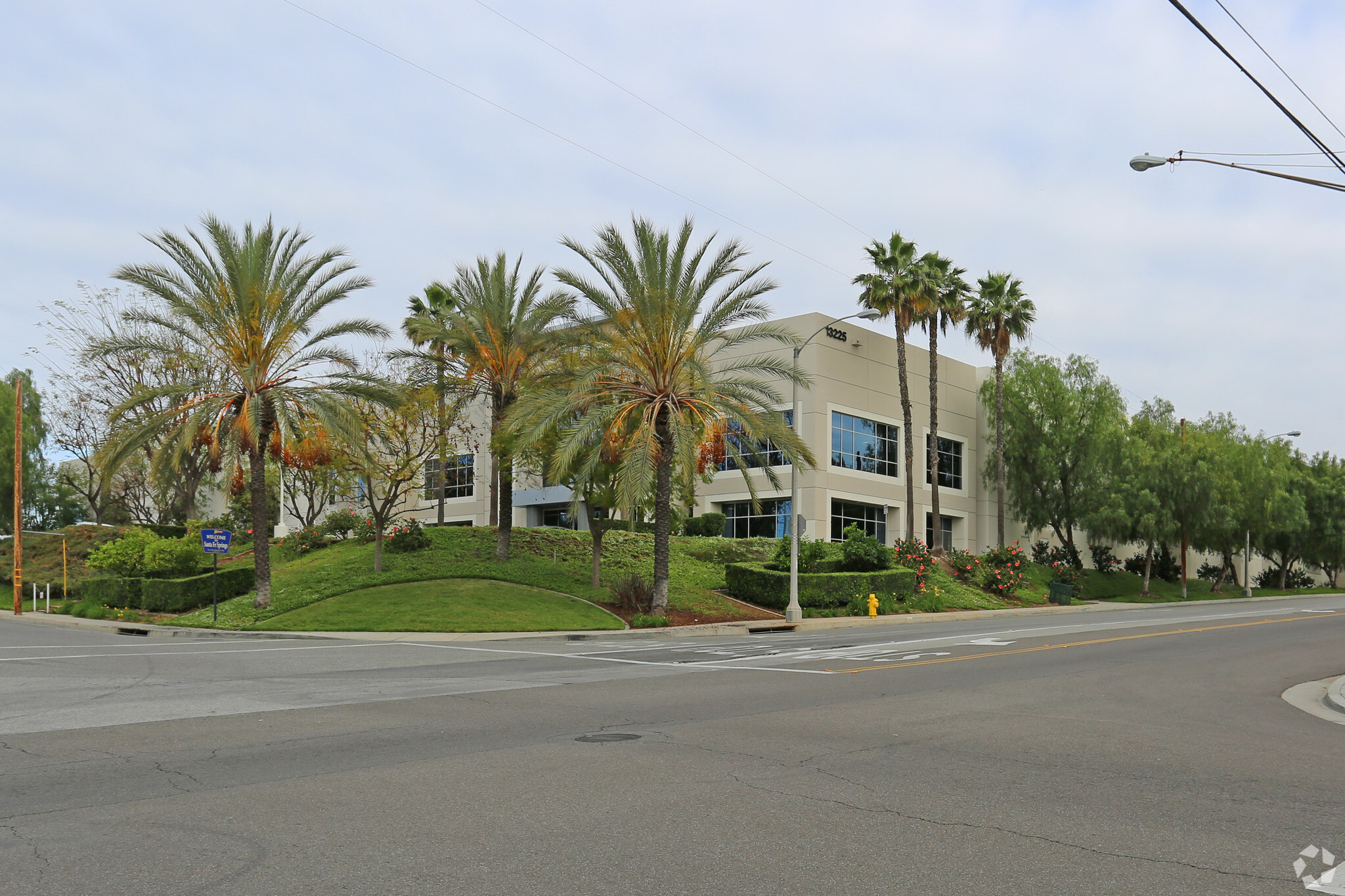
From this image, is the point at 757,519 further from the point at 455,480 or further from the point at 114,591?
the point at 114,591

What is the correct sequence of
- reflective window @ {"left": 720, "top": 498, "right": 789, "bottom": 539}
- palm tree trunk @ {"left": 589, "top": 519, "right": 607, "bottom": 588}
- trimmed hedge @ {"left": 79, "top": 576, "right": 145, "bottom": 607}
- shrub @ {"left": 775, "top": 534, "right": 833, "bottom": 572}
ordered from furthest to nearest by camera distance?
reflective window @ {"left": 720, "top": 498, "right": 789, "bottom": 539} < shrub @ {"left": 775, "top": 534, "right": 833, "bottom": 572} < trimmed hedge @ {"left": 79, "top": 576, "right": 145, "bottom": 607} < palm tree trunk @ {"left": 589, "top": 519, "right": 607, "bottom": 588}

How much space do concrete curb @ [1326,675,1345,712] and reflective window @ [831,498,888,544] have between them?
3364cm

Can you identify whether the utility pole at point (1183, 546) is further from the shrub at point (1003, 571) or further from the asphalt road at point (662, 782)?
the asphalt road at point (662, 782)

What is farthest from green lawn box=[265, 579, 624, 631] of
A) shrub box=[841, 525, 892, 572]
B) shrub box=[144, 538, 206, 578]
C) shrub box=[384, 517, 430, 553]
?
shrub box=[841, 525, 892, 572]

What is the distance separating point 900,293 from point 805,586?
19.6 metres

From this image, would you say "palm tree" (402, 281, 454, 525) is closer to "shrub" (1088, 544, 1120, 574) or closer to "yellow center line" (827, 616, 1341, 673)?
"yellow center line" (827, 616, 1341, 673)

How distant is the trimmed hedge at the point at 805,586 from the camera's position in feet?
106

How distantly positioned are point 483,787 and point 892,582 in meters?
29.6

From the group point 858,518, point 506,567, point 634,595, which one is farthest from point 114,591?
point 858,518

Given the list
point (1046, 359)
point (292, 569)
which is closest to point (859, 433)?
point (1046, 359)

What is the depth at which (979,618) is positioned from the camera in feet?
108

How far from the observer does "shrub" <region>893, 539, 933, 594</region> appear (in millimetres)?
38781

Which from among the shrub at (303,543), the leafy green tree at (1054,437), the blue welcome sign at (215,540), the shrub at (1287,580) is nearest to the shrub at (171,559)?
the blue welcome sign at (215,540)

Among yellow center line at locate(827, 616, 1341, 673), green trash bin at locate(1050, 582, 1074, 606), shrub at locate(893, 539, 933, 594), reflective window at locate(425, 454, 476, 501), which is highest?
reflective window at locate(425, 454, 476, 501)
